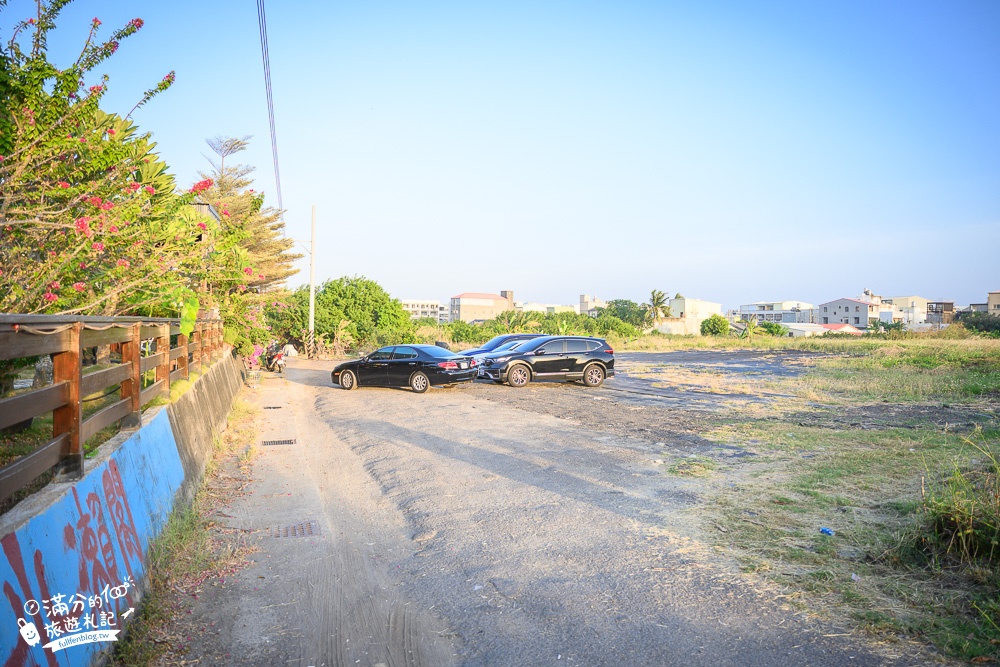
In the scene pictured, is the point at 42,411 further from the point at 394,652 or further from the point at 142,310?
the point at 142,310

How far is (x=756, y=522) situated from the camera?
20.8ft

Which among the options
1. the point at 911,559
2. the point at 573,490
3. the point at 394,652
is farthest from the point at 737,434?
the point at 394,652

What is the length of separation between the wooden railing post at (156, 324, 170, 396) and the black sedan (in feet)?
38.4

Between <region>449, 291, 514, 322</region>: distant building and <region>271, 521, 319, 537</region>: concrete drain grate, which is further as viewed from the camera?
<region>449, 291, 514, 322</region>: distant building

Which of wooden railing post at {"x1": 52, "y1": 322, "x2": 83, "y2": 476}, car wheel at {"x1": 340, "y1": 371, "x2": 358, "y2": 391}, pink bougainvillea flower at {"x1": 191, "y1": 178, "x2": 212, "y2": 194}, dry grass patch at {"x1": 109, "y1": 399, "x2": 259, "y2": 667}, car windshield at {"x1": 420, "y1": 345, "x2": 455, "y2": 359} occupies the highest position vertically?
pink bougainvillea flower at {"x1": 191, "y1": 178, "x2": 212, "y2": 194}

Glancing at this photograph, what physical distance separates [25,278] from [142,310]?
9.17 ft

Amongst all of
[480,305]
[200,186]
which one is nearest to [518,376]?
[200,186]

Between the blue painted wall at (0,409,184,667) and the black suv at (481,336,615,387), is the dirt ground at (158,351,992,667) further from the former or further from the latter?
the black suv at (481,336,615,387)

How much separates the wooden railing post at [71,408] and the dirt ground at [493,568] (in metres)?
1.31

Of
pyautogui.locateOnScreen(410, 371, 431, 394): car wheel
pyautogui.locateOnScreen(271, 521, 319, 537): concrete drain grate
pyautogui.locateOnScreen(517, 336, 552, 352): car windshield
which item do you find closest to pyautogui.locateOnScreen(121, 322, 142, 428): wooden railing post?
pyautogui.locateOnScreen(271, 521, 319, 537): concrete drain grate

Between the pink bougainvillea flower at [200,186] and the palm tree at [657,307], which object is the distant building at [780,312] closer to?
the palm tree at [657,307]

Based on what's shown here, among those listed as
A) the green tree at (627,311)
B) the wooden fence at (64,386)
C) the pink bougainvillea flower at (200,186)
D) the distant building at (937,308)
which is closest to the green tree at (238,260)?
the pink bougainvillea flower at (200,186)

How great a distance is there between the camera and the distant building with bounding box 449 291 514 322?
469 feet

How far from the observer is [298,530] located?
636 centimetres
